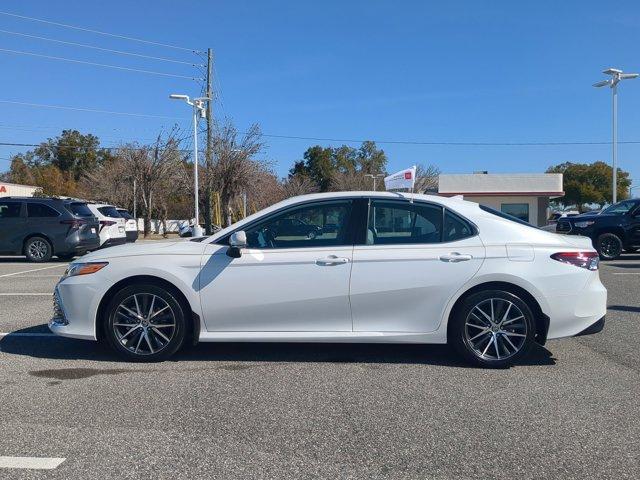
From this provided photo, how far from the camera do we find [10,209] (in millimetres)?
17188

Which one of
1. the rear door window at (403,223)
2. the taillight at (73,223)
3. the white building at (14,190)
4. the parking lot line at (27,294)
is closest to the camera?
the rear door window at (403,223)

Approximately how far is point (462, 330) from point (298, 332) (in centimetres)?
151

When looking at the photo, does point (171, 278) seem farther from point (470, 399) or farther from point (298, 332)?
point (470, 399)

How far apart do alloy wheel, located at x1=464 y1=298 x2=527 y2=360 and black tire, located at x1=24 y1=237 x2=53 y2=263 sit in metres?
14.3

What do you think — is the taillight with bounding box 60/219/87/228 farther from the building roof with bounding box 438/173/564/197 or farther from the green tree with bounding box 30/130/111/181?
the green tree with bounding box 30/130/111/181

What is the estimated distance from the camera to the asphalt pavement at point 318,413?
3.83 metres

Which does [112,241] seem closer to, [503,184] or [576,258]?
[576,258]

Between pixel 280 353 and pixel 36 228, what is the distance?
1302 cm

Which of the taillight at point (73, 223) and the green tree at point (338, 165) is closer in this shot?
the taillight at point (73, 223)

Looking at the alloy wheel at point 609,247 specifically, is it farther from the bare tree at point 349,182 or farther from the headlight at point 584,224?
the bare tree at point 349,182

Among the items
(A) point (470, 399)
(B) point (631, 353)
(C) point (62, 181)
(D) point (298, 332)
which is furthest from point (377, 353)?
(C) point (62, 181)

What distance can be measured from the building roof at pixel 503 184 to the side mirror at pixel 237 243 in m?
38.9

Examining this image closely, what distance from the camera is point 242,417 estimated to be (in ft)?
15.1

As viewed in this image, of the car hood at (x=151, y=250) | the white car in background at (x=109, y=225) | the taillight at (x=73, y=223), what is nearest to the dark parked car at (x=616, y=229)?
the white car in background at (x=109, y=225)
